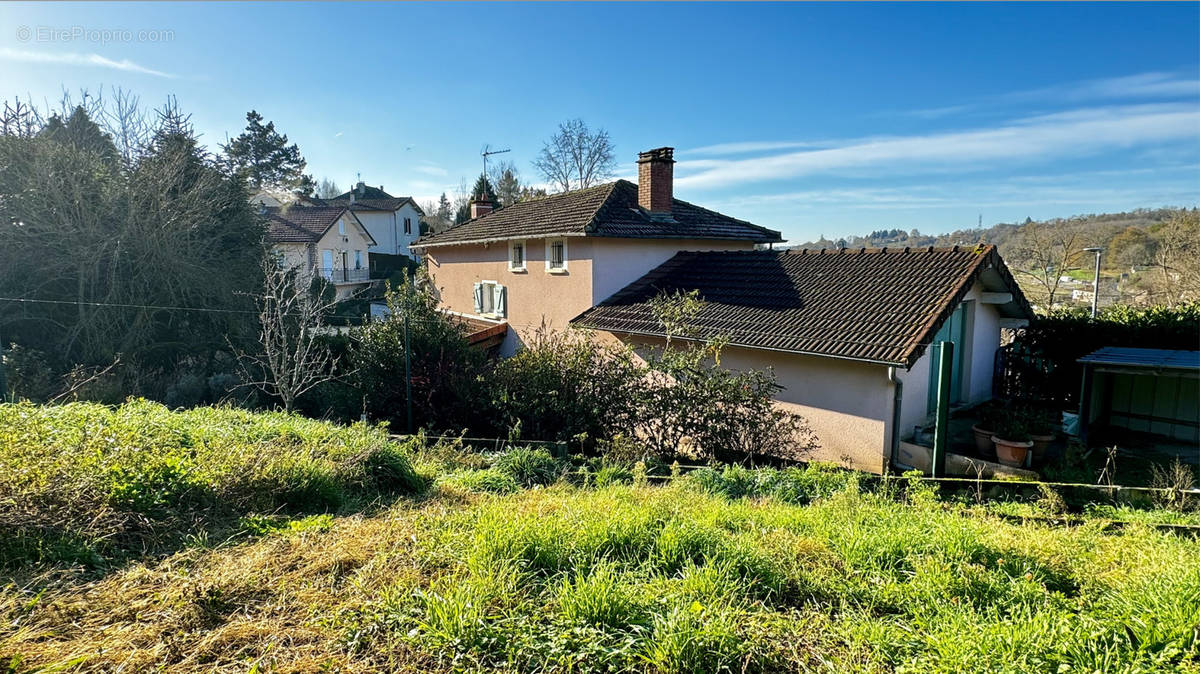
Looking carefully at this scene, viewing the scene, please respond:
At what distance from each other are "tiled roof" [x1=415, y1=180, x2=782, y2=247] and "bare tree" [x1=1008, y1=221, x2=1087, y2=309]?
17540mm

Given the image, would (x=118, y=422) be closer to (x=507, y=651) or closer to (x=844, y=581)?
(x=507, y=651)

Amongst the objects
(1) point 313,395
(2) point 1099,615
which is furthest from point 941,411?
(1) point 313,395

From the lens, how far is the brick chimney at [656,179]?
725 inches

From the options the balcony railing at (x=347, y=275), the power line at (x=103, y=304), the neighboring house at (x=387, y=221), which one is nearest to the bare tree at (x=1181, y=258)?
the power line at (x=103, y=304)

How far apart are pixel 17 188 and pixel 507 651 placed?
19.6m

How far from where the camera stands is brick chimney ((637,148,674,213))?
18406 mm

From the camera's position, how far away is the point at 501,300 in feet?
67.7

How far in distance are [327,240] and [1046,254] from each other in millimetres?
41081

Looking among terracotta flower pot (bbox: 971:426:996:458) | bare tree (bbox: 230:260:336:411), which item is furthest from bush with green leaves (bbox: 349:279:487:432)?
terracotta flower pot (bbox: 971:426:996:458)

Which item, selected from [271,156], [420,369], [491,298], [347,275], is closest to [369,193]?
[271,156]

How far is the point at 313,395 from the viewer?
1425 cm

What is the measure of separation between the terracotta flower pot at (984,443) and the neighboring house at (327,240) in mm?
33480

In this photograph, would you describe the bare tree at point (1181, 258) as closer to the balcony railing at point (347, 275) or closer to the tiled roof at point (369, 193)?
Result: the balcony railing at point (347, 275)

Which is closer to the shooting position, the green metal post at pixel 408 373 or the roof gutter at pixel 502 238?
the green metal post at pixel 408 373
